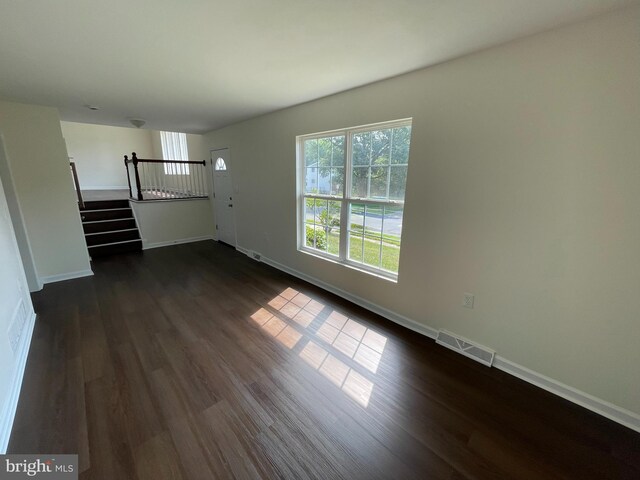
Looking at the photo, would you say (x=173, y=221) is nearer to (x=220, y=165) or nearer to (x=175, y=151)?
(x=220, y=165)

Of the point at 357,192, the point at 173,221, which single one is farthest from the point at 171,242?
the point at 357,192

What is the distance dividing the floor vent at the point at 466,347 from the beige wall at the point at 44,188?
15.6ft

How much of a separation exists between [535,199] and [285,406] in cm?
209

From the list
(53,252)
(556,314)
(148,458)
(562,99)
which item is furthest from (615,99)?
(53,252)

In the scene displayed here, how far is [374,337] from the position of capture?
2311mm

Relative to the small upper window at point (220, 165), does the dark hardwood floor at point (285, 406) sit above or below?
below

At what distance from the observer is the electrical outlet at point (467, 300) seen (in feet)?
6.67

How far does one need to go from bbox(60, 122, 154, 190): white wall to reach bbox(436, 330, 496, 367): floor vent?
9817 mm

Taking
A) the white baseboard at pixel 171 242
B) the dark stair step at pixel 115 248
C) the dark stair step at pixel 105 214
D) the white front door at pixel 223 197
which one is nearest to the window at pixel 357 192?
the white front door at pixel 223 197

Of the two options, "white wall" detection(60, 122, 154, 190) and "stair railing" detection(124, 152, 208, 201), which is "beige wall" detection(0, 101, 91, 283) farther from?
"white wall" detection(60, 122, 154, 190)

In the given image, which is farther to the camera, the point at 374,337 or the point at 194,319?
the point at 194,319

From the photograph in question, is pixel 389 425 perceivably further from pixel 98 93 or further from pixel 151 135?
pixel 151 135

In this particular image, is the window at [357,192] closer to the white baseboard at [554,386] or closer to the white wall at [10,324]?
the white baseboard at [554,386]

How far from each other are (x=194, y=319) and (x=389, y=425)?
2.04 meters
